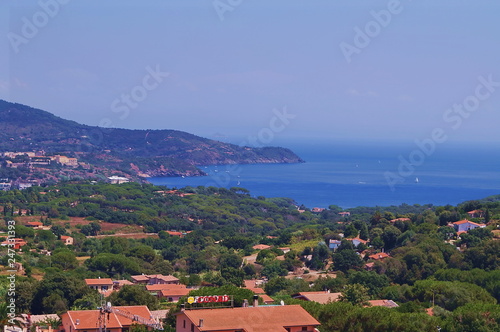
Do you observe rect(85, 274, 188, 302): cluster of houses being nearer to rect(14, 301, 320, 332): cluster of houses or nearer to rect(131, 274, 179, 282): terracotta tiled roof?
rect(131, 274, 179, 282): terracotta tiled roof

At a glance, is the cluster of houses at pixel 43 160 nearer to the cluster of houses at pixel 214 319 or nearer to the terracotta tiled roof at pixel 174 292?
the terracotta tiled roof at pixel 174 292

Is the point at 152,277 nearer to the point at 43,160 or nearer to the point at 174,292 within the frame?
the point at 174,292

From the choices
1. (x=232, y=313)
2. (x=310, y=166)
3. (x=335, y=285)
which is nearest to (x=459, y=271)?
(x=335, y=285)

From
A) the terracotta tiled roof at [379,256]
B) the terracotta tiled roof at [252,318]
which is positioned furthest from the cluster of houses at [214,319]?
the terracotta tiled roof at [379,256]

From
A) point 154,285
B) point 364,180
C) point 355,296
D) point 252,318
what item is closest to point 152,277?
point 154,285

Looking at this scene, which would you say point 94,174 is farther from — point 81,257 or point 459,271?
point 459,271

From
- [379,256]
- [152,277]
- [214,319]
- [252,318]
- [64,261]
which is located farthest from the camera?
[64,261]
